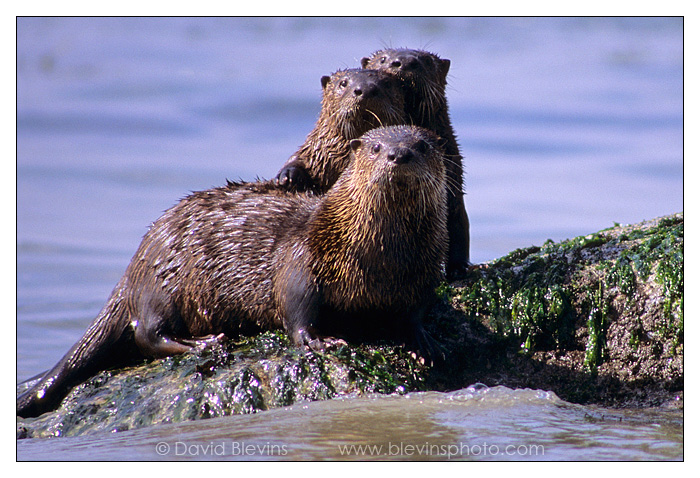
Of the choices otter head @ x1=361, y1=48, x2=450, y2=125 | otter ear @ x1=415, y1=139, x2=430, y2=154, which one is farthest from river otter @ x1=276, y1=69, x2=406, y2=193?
otter ear @ x1=415, y1=139, x2=430, y2=154

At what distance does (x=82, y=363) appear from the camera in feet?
17.1

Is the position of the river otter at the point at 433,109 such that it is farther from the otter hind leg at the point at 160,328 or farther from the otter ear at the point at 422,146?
the otter hind leg at the point at 160,328

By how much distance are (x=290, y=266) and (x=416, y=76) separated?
157 cm

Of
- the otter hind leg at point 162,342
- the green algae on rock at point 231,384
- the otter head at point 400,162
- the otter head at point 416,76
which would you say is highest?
the otter head at point 416,76

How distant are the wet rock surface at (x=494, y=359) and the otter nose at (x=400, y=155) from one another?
921mm

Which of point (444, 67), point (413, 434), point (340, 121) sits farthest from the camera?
point (444, 67)

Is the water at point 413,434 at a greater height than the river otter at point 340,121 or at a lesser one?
lesser

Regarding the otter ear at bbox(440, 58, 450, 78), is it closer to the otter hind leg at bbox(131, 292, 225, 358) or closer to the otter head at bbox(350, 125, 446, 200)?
the otter head at bbox(350, 125, 446, 200)

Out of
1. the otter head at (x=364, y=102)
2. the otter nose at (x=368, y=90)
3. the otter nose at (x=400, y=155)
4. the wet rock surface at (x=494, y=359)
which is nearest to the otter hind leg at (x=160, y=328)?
the wet rock surface at (x=494, y=359)

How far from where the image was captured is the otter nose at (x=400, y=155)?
14.7 feet

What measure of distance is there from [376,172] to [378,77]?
3.64ft

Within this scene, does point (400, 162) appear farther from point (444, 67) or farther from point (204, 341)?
point (444, 67)

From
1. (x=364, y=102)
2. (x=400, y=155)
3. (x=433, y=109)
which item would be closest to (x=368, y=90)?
(x=364, y=102)

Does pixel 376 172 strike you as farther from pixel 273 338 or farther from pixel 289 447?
pixel 289 447
